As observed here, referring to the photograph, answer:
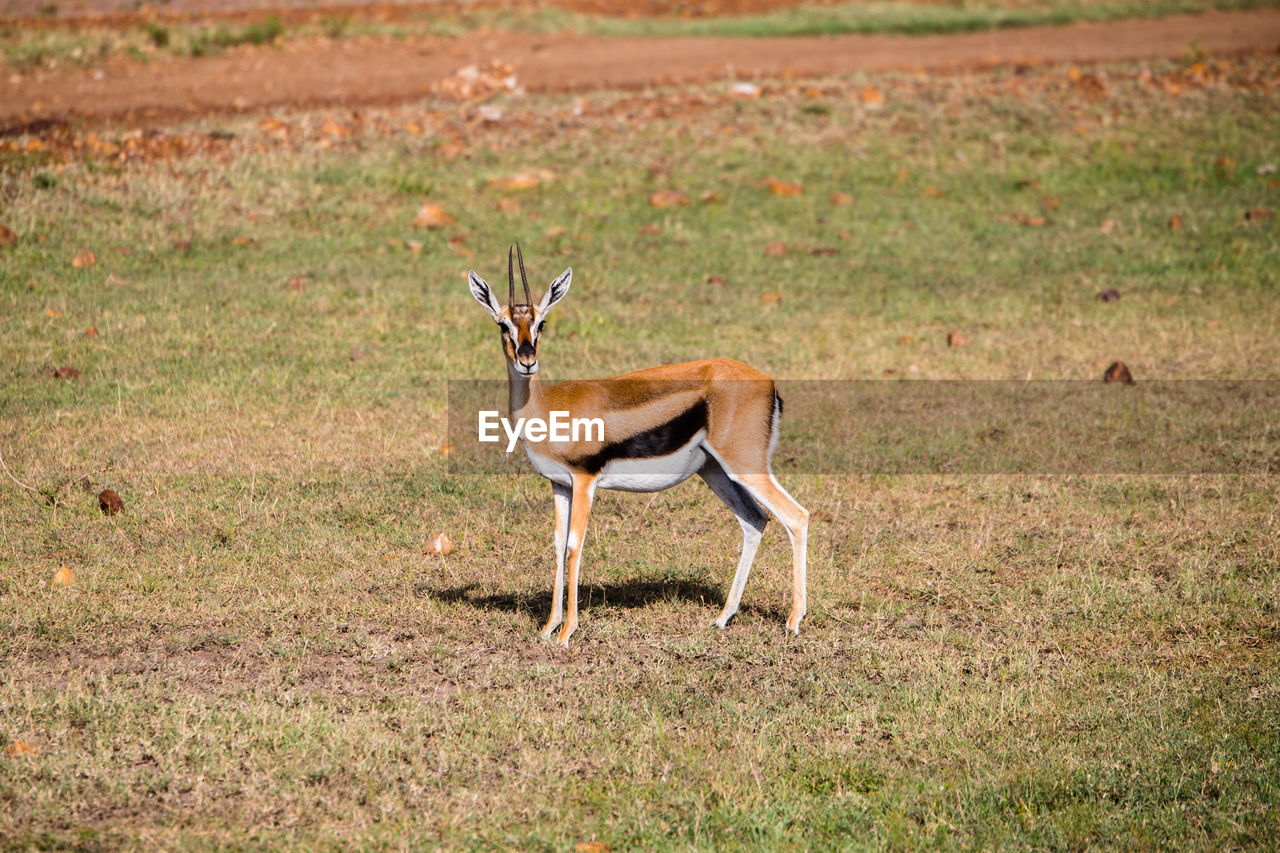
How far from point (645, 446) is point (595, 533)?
2.02m

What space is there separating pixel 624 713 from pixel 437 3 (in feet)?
90.7

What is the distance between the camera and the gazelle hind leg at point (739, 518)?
23.0ft

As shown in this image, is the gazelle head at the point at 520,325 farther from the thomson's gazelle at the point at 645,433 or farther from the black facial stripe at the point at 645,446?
the black facial stripe at the point at 645,446

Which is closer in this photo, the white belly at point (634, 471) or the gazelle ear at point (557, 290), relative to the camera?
the gazelle ear at point (557, 290)

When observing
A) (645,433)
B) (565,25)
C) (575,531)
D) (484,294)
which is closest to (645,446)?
(645,433)

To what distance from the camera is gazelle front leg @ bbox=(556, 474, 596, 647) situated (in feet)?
21.0

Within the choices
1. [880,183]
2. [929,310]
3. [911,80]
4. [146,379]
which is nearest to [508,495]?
[146,379]

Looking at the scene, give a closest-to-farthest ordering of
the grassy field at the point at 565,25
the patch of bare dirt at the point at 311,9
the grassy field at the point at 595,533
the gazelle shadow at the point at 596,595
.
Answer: the grassy field at the point at 595,533
the gazelle shadow at the point at 596,595
the grassy field at the point at 565,25
the patch of bare dirt at the point at 311,9

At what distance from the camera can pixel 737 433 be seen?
6625 mm

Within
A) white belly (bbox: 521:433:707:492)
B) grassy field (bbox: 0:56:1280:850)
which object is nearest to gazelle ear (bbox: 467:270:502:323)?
white belly (bbox: 521:433:707:492)

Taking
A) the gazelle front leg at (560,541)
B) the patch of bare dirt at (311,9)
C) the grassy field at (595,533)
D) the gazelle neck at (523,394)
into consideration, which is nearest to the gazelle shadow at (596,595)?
the grassy field at (595,533)

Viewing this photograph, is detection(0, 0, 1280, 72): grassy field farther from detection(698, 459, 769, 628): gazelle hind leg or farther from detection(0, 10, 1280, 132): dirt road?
detection(698, 459, 769, 628): gazelle hind leg

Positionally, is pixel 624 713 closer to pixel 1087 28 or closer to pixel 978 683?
pixel 978 683

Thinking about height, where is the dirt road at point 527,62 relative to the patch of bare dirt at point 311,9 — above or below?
below
